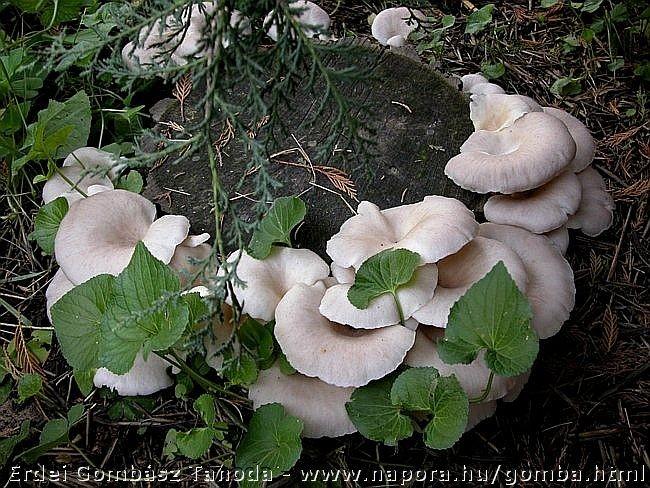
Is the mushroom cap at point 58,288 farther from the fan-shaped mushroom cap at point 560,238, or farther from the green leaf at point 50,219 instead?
the fan-shaped mushroom cap at point 560,238

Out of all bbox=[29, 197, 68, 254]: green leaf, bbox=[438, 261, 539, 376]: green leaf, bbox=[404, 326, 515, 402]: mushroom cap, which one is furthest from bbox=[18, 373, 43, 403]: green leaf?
bbox=[438, 261, 539, 376]: green leaf

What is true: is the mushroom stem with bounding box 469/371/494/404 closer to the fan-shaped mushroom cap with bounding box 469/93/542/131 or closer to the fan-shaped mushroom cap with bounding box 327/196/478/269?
the fan-shaped mushroom cap with bounding box 327/196/478/269

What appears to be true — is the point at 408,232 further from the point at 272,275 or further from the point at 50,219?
the point at 50,219

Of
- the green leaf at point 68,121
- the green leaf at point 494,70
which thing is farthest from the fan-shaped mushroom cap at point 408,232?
the green leaf at point 68,121

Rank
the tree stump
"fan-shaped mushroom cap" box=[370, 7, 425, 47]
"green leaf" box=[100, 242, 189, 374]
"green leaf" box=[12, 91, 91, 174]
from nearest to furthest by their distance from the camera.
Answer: "green leaf" box=[100, 242, 189, 374] < the tree stump < "green leaf" box=[12, 91, 91, 174] < "fan-shaped mushroom cap" box=[370, 7, 425, 47]

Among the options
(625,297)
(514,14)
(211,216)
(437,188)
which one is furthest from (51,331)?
(514,14)

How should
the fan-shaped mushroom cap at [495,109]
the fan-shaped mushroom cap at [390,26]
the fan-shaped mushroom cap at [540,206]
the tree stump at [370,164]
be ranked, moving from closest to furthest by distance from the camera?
the fan-shaped mushroom cap at [540,206] < the tree stump at [370,164] < the fan-shaped mushroom cap at [495,109] < the fan-shaped mushroom cap at [390,26]
